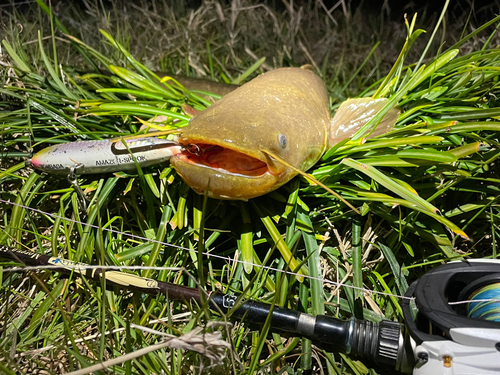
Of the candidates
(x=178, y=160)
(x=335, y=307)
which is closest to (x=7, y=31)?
(x=178, y=160)

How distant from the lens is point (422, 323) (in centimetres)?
128

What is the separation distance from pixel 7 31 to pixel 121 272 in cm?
182

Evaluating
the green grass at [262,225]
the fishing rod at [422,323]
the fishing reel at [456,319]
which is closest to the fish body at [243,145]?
the green grass at [262,225]

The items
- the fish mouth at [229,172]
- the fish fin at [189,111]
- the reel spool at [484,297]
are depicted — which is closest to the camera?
the reel spool at [484,297]

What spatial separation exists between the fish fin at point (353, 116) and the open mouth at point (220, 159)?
0.56 m

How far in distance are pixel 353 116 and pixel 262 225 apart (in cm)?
81

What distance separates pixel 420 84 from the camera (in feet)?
6.53

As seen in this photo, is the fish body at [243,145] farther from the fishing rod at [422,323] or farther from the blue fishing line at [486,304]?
the blue fishing line at [486,304]

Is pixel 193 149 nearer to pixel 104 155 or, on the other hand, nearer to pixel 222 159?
pixel 222 159

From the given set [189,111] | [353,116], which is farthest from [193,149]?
[353,116]

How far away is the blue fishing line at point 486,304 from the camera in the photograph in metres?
1.19

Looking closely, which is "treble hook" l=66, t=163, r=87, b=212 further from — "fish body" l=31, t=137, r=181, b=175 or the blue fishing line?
the blue fishing line

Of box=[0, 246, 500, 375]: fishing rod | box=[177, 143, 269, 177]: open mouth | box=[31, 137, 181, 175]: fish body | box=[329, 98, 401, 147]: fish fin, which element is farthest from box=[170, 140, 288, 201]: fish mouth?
box=[329, 98, 401, 147]: fish fin

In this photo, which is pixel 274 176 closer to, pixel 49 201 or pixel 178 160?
pixel 178 160
